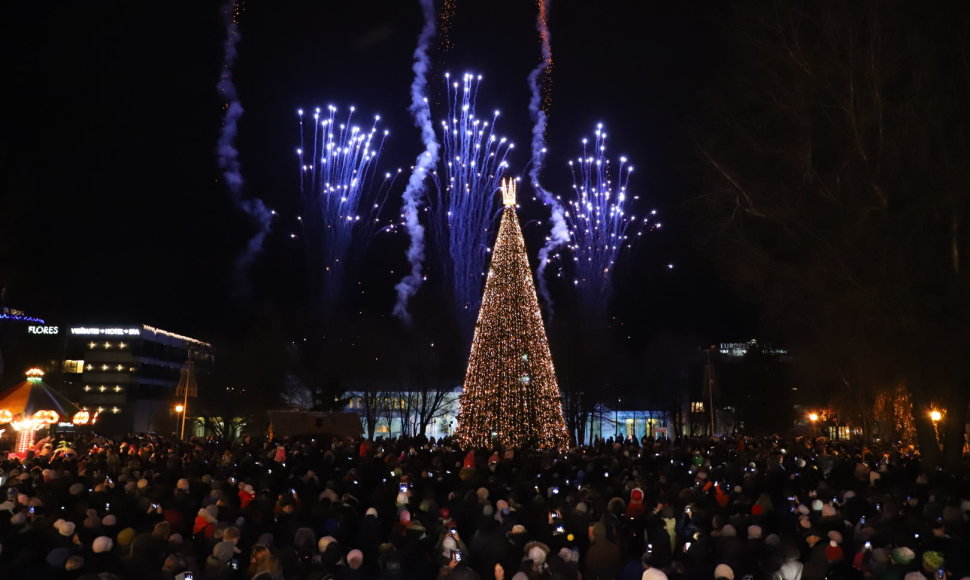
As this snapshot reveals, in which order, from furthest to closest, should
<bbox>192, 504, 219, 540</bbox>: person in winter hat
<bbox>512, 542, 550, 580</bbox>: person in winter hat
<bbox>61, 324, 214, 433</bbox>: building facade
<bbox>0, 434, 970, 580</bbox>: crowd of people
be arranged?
<bbox>61, 324, 214, 433</bbox>: building facade < <bbox>192, 504, 219, 540</bbox>: person in winter hat < <bbox>0, 434, 970, 580</bbox>: crowd of people < <bbox>512, 542, 550, 580</bbox>: person in winter hat

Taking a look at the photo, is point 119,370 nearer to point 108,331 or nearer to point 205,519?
point 108,331

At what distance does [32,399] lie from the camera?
29.4 m

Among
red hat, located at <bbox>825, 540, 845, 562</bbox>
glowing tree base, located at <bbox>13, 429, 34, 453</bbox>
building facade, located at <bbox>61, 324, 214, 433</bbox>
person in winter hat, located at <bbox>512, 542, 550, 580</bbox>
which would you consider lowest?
red hat, located at <bbox>825, 540, 845, 562</bbox>

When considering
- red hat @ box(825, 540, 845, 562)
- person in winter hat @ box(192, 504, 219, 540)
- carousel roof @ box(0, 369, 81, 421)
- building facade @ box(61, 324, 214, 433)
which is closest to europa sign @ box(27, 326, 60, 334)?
building facade @ box(61, 324, 214, 433)

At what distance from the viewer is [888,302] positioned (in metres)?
20.5

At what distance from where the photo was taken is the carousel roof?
29125 millimetres

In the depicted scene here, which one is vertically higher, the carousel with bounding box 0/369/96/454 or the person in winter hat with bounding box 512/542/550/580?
the carousel with bounding box 0/369/96/454

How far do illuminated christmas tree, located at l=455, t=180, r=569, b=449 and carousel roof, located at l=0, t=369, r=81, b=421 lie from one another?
14.2 meters

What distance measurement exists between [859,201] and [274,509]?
595 inches

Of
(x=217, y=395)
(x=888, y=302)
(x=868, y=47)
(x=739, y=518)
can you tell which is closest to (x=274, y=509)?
(x=739, y=518)

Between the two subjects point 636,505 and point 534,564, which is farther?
point 636,505

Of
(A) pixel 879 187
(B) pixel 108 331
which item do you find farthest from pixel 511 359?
(B) pixel 108 331

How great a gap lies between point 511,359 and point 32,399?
1631 centimetres

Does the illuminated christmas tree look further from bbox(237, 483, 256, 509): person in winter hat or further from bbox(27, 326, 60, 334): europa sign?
bbox(27, 326, 60, 334): europa sign
